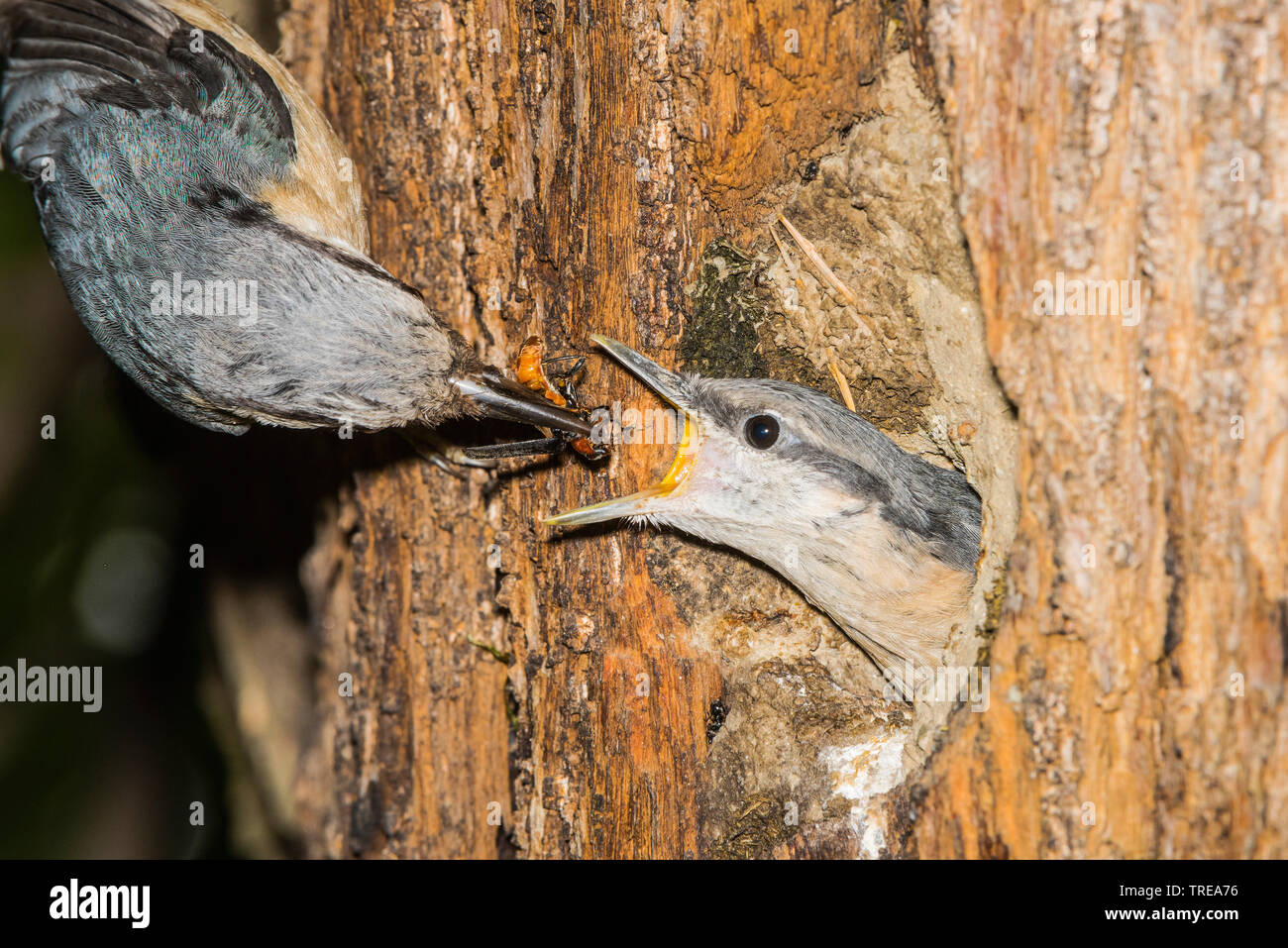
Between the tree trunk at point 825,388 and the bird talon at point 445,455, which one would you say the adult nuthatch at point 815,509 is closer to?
the tree trunk at point 825,388

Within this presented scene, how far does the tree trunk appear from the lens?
1641mm

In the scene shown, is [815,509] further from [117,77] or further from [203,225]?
[117,77]

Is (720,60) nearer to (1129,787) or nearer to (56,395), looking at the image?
(1129,787)

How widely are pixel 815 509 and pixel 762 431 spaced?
25 centimetres

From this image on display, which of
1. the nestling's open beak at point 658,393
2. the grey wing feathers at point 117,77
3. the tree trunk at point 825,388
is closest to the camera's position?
the tree trunk at point 825,388

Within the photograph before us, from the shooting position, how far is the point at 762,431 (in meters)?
2.30

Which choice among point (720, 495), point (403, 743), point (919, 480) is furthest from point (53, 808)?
point (919, 480)

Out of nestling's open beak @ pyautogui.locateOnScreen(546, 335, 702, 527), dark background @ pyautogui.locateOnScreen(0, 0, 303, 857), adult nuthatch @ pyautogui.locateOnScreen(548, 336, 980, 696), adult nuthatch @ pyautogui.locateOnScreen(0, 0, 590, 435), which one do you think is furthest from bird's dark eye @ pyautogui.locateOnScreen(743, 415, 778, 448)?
dark background @ pyautogui.locateOnScreen(0, 0, 303, 857)

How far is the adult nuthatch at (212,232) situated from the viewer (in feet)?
7.30

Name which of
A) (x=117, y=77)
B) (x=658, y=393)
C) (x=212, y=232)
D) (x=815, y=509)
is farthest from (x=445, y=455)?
(x=117, y=77)

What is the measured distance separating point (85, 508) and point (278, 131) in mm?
1405

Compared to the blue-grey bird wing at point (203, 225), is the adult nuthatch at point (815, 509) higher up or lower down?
lower down

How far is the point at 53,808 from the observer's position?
2.83m

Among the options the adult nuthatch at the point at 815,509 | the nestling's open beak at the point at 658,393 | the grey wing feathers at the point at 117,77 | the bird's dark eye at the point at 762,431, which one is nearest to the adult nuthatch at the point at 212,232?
→ the grey wing feathers at the point at 117,77
